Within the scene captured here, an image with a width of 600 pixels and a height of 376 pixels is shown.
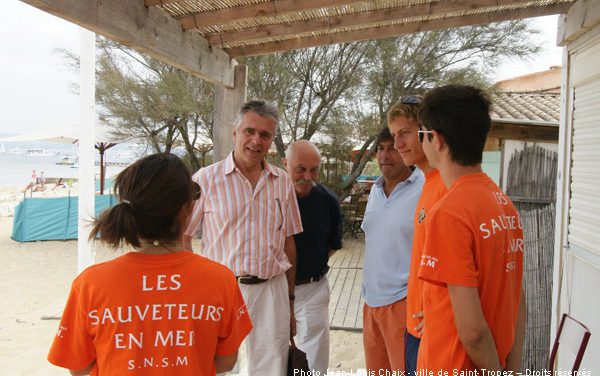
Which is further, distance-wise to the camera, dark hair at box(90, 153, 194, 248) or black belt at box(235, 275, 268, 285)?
black belt at box(235, 275, 268, 285)

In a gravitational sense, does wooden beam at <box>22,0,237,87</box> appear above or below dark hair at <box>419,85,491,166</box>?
above

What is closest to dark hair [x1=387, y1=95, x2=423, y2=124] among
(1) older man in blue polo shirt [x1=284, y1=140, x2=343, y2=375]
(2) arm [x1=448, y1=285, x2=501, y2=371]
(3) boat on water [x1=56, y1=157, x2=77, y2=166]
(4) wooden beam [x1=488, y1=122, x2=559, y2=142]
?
(1) older man in blue polo shirt [x1=284, y1=140, x2=343, y2=375]

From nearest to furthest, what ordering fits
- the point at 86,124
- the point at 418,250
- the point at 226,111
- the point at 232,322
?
the point at 232,322 < the point at 418,250 < the point at 226,111 < the point at 86,124

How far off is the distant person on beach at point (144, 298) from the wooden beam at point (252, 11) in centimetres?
179

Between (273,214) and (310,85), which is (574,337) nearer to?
(273,214)

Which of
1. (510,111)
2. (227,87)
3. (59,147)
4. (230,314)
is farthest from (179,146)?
(59,147)

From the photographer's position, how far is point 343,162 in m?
12.9

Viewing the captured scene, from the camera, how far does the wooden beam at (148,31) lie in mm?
2139

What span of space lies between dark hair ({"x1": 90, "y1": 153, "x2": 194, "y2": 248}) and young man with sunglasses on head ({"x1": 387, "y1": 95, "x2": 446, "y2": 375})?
0.85m

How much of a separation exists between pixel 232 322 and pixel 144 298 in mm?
303

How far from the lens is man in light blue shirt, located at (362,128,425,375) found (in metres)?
2.50

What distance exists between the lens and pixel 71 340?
1.39m

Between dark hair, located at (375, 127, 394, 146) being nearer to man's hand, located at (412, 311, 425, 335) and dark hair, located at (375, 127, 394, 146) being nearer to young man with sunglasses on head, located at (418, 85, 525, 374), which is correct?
young man with sunglasses on head, located at (418, 85, 525, 374)

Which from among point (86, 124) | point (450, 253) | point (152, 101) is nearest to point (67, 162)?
point (152, 101)
